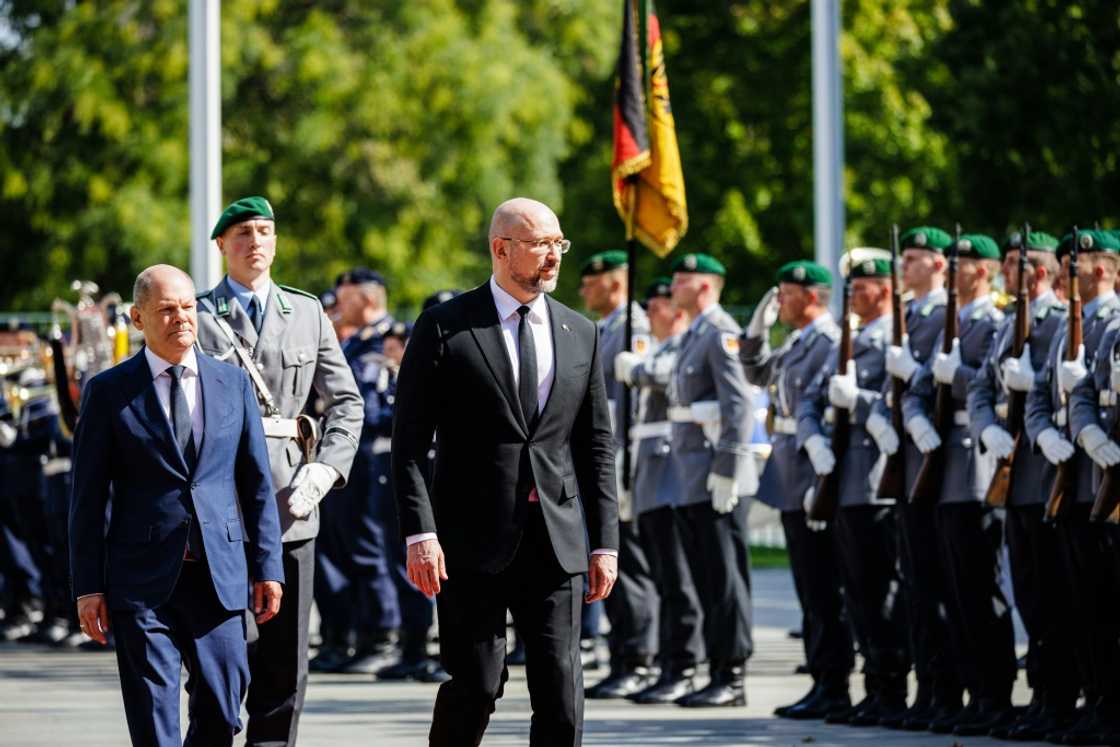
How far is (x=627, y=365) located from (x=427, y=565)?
5337 millimetres

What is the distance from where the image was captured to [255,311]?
8523 millimetres

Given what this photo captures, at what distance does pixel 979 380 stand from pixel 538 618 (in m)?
3.50

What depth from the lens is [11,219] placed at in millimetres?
34438

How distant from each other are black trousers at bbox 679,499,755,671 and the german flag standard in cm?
173

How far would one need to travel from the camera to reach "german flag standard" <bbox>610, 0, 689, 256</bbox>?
515 inches

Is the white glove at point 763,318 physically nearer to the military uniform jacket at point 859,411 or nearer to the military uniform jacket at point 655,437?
the military uniform jacket at point 655,437

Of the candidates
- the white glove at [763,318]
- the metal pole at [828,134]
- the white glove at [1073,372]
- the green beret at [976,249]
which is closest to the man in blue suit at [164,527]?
the white glove at [1073,372]

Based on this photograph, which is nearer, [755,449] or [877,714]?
[877,714]

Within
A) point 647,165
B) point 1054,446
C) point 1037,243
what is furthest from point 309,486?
point 647,165

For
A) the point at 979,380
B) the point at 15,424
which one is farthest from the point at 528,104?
the point at 979,380

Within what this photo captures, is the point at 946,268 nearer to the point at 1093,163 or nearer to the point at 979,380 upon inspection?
the point at 979,380

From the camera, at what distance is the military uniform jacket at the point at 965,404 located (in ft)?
34.3

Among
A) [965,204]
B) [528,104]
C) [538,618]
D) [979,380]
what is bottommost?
[538,618]

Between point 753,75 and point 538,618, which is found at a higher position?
point 753,75
